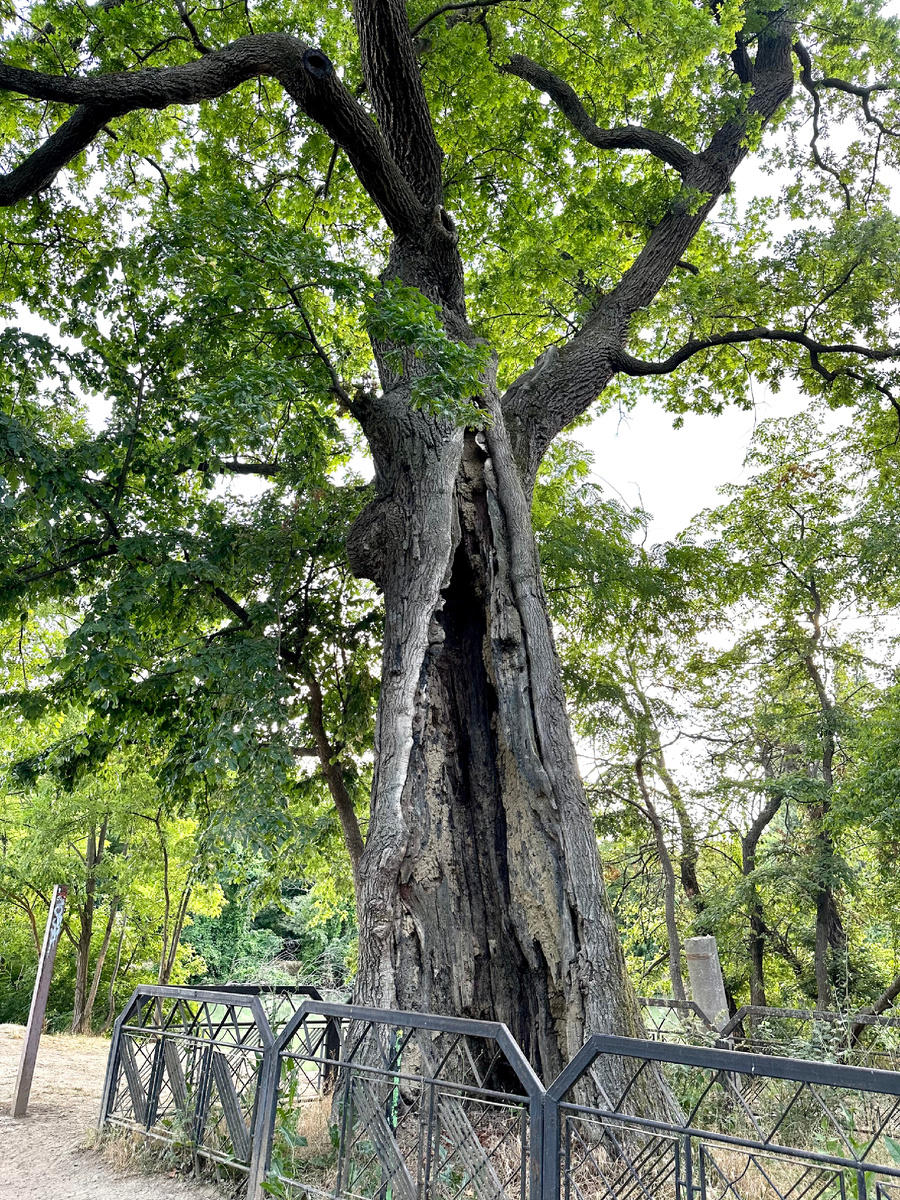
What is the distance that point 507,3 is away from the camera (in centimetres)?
934

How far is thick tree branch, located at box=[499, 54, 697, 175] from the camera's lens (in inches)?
356

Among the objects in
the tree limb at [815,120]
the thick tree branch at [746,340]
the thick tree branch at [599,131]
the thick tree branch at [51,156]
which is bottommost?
the thick tree branch at [51,156]

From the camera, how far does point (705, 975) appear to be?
11.1 metres

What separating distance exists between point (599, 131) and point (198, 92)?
4833 millimetres

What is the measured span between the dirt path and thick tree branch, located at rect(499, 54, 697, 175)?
1009 centimetres

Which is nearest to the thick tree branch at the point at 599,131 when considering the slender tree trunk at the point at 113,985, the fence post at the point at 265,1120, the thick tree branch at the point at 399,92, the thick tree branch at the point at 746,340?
the thick tree branch at the point at 746,340

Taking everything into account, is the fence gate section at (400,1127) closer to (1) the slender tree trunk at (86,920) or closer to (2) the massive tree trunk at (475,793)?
(2) the massive tree trunk at (475,793)

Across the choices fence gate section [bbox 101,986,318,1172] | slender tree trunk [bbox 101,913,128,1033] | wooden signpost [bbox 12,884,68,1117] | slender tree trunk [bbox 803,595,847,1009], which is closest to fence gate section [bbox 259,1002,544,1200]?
fence gate section [bbox 101,986,318,1172]

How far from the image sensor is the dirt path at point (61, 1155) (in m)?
4.40

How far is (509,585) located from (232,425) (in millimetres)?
2448

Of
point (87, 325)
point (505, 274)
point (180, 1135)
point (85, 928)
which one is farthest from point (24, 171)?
point (85, 928)

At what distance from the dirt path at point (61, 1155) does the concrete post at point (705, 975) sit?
7.61m

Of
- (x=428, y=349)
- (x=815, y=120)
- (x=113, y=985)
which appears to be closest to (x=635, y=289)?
(x=428, y=349)

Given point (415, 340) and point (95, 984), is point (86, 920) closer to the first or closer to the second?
point (95, 984)
